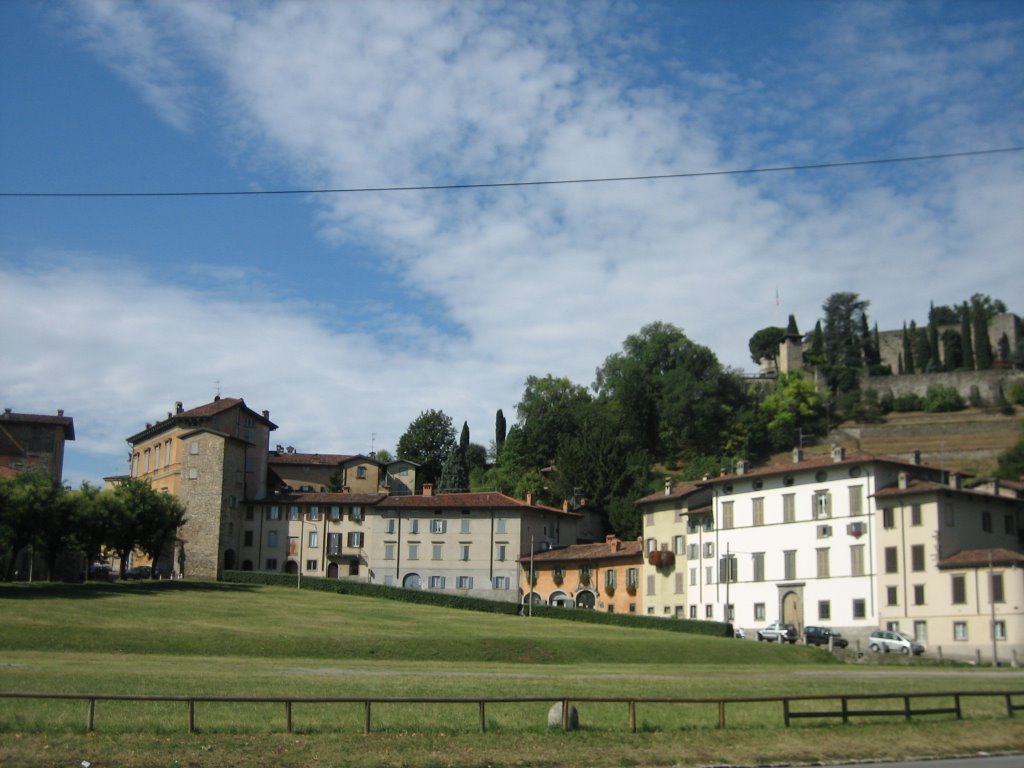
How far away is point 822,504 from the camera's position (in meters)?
71.1

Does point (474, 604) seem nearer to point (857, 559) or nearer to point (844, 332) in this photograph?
point (857, 559)

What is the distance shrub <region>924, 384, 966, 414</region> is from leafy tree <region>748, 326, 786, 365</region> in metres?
38.2

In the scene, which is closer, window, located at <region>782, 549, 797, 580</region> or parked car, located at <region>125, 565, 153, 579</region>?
window, located at <region>782, 549, 797, 580</region>

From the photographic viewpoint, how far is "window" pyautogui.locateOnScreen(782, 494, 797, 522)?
7288 centimetres

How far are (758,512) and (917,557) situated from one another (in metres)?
13.6

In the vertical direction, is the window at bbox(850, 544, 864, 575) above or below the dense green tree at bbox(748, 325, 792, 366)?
below

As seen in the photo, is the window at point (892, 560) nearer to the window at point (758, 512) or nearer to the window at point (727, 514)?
the window at point (758, 512)

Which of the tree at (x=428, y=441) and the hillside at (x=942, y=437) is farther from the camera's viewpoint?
the tree at (x=428, y=441)

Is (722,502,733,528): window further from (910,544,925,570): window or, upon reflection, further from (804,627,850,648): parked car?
(910,544,925,570): window

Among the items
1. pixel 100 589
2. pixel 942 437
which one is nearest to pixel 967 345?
pixel 942 437

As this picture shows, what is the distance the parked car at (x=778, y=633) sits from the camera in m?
65.4

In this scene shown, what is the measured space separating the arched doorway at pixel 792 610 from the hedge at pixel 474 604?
5.44 m

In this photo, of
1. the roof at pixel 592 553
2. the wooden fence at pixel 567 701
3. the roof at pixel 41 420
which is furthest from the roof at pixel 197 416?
the wooden fence at pixel 567 701

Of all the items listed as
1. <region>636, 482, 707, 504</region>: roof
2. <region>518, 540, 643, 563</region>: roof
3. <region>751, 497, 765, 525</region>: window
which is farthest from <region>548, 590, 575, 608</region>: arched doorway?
<region>751, 497, 765, 525</region>: window
